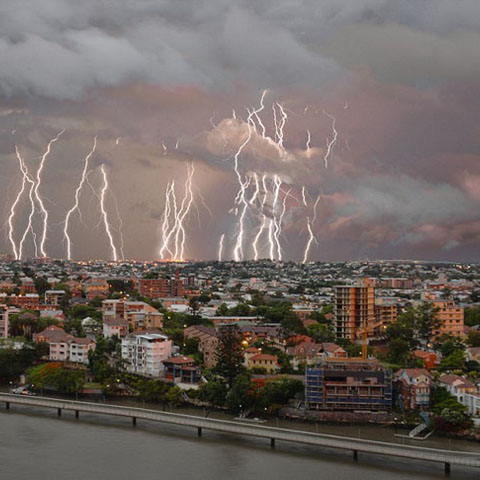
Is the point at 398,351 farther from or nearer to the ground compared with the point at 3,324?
nearer to the ground

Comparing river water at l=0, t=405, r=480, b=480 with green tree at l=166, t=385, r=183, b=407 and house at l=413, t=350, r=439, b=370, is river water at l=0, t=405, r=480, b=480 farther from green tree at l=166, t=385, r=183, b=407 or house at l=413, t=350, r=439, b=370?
house at l=413, t=350, r=439, b=370

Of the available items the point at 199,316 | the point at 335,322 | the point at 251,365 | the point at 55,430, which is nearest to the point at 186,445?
the point at 55,430

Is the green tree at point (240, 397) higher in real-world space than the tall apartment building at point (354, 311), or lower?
lower

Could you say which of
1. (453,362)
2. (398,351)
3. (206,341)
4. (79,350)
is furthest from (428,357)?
(79,350)

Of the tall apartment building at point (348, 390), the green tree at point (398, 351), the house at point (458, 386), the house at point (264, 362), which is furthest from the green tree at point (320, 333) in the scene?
the house at point (458, 386)

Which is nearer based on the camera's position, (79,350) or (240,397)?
(240,397)

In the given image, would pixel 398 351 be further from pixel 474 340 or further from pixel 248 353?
pixel 248 353

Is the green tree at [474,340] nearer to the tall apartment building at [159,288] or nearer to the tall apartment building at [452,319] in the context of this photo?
the tall apartment building at [452,319]
